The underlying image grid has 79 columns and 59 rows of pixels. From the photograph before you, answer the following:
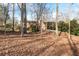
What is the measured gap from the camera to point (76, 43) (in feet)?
9.87

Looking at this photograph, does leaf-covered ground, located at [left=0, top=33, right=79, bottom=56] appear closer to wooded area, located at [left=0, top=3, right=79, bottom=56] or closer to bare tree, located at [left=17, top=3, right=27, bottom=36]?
wooded area, located at [left=0, top=3, right=79, bottom=56]

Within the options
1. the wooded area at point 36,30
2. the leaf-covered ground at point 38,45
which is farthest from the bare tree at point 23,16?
the leaf-covered ground at point 38,45

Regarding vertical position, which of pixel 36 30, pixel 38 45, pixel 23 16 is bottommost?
pixel 38 45

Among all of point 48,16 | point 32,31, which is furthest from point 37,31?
point 48,16

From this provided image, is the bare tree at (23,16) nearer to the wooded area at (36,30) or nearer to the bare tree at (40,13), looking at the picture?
the wooded area at (36,30)

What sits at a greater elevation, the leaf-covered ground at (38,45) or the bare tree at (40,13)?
the bare tree at (40,13)

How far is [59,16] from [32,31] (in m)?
0.45

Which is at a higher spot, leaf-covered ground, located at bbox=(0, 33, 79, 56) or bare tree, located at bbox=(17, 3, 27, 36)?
bare tree, located at bbox=(17, 3, 27, 36)

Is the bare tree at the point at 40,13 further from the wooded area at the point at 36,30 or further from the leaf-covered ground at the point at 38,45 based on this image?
the leaf-covered ground at the point at 38,45

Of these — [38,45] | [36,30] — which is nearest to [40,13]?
[36,30]

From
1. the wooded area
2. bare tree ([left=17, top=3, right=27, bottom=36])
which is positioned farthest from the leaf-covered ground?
bare tree ([left=17, top=3, right=27, bottom=36])

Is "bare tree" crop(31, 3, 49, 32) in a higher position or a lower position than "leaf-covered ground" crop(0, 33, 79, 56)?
higher

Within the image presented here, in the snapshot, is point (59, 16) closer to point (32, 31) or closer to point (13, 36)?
point (32, 31)

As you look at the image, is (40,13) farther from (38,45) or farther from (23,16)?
(38,45)
